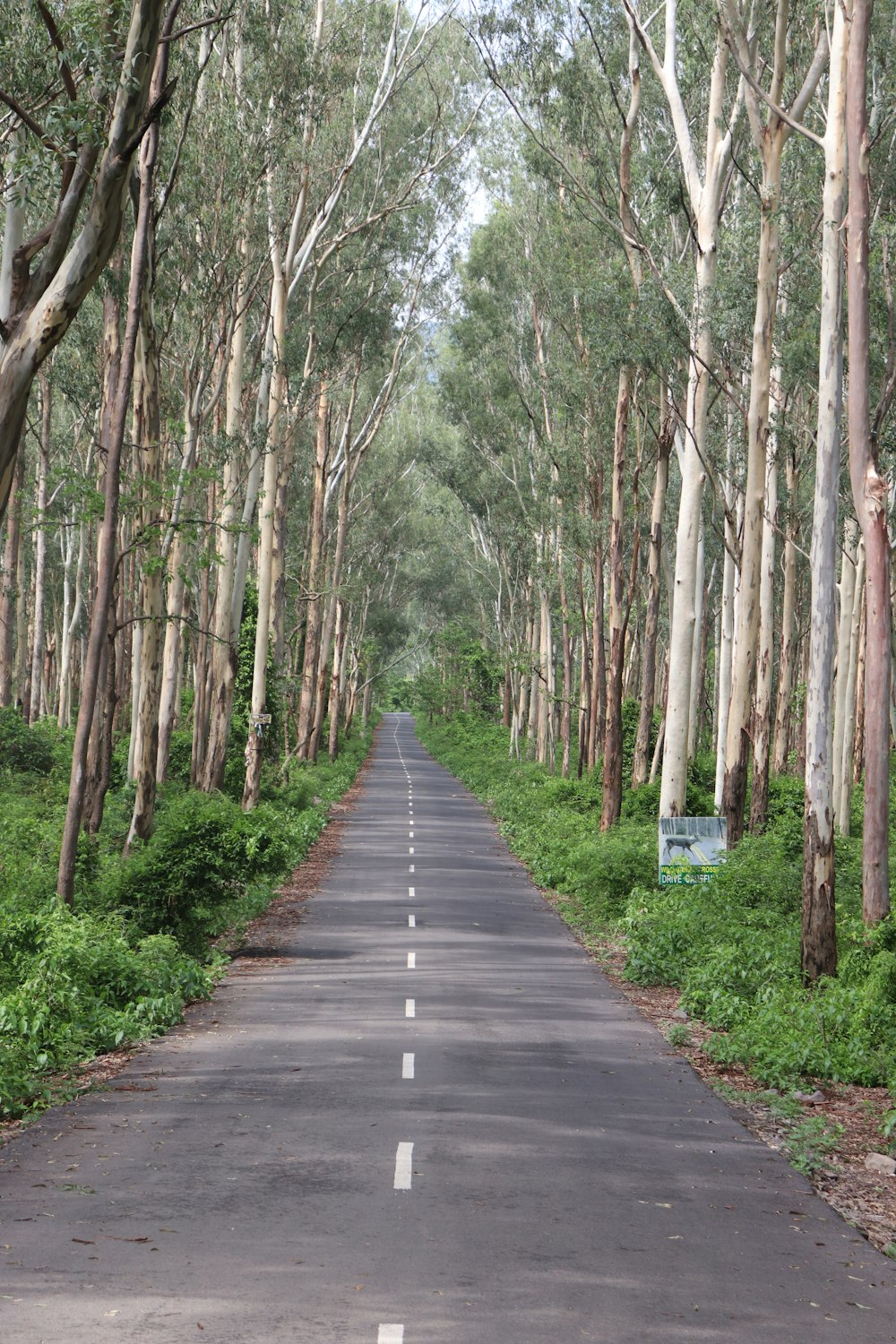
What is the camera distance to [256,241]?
28938 mm

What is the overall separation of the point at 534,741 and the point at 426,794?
1192 cm

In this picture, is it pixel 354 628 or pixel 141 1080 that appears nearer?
pixel 141 1080

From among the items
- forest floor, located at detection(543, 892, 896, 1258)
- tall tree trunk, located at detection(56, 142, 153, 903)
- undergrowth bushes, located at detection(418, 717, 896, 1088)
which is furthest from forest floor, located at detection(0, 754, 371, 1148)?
forest floor, located at detection(543, 892, 896, 1258)

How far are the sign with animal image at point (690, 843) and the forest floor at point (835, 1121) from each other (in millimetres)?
4523

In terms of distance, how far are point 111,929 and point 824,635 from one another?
25.6ft

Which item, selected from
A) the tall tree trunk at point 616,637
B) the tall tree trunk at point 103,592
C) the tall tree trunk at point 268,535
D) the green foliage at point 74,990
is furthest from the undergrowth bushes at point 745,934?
the tall tree trunk at point 103,592

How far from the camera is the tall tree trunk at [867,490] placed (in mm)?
15125

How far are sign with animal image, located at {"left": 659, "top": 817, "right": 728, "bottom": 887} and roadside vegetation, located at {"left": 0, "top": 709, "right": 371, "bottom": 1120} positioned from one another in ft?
17.5

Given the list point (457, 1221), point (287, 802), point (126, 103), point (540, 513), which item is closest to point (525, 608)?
point (540, 513)

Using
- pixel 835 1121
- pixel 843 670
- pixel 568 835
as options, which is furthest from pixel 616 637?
pixel 835 1121

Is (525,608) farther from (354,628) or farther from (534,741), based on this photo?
(354,628)

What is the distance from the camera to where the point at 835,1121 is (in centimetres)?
1089

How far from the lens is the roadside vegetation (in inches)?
467

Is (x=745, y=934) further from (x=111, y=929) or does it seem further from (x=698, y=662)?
(x=698, y=662)
